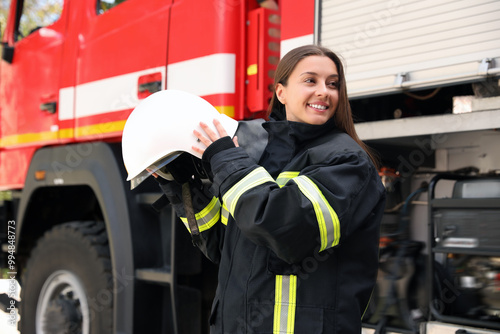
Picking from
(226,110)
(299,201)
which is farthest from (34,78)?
(299,201)

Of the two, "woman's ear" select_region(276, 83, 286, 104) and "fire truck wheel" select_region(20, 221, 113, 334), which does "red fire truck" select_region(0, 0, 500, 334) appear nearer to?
"fire truck wheel" select_region(20, 221, 113, 334)

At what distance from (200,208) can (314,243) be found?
0.56m

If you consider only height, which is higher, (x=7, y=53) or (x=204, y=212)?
(x=7, y=53)

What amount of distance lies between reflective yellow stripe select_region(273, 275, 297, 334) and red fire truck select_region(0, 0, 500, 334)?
2.93 feet

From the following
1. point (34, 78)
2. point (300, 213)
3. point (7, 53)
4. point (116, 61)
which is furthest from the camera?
point (7, 53)

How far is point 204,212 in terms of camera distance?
1.95 m

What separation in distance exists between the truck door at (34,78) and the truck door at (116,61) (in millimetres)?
245

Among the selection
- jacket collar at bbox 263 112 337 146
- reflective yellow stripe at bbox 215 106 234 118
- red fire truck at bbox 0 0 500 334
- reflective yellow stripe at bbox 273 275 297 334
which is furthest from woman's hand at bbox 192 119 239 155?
reflective yellow stripe at bbox 215 106 234 118

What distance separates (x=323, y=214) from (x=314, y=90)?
41cm

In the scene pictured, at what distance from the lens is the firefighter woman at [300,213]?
1.49 m

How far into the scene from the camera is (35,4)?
416 centimetres

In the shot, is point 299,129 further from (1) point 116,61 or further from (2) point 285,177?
(1) point 116,61

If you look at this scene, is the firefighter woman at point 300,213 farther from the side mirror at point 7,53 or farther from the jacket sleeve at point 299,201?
the side mirror at point 7,53

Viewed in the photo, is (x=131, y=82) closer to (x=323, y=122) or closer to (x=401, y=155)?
(x=401, y=155)
